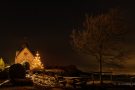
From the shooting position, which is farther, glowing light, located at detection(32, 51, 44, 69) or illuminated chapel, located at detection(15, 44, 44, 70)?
illuminated chapel, located at detection(15, 44, 44, 70)

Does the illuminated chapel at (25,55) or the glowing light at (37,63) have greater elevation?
the illuminated chapel at (25,55)

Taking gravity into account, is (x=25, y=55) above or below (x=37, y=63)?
above

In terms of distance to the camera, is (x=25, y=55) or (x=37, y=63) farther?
(x=25, y=55)

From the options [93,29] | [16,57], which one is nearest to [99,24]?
[93,29]

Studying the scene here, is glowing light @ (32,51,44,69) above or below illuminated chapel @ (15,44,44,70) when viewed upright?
below

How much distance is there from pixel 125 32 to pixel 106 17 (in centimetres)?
338

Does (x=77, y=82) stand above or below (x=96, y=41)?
below

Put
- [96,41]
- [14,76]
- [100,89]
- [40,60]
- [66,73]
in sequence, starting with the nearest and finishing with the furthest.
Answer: [100,89] < [14,76] < [96,41] < [66,73] < [40,60]

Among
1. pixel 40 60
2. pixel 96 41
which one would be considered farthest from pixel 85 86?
pixel 40 60

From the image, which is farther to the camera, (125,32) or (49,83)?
(125,32)

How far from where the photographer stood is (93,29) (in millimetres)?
49531

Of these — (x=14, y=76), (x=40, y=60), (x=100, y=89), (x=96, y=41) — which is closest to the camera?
(x=100, y=89)

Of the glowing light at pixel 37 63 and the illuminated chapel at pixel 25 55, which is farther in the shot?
the illuminated chapel at pixel 25 55

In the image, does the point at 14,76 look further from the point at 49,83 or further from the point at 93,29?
the point at 93,29
